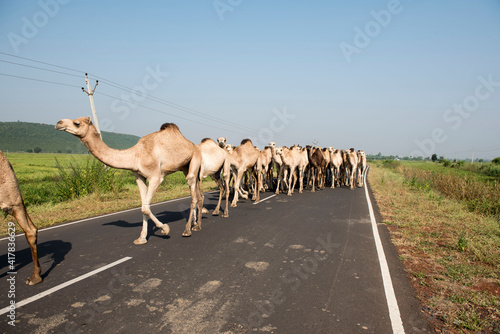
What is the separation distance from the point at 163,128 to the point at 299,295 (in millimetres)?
4988

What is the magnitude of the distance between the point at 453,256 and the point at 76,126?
7.93m

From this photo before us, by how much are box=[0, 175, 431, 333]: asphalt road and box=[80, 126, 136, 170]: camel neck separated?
1.84m

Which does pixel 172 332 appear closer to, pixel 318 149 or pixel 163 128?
pixel 163 128

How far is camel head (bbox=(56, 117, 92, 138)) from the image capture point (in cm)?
459

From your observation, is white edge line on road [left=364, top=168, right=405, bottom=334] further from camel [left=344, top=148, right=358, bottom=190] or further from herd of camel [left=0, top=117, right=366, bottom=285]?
camel [left=344, top=148, right=358, bottom=190]

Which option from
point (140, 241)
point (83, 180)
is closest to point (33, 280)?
point (140, 241)

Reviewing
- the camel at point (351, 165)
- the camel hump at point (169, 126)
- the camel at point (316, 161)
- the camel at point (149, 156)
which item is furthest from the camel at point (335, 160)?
the camel hump at point (169, 126)

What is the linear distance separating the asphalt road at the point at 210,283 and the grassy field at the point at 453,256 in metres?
0.31

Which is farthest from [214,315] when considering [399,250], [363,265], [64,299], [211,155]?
[211,155]

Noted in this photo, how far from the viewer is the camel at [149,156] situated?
514 centimetres

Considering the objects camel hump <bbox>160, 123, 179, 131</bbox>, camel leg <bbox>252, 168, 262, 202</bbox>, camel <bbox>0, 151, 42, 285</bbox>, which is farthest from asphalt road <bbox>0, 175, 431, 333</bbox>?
camel leg <bbox>252, 168, 262, 202</bbox>

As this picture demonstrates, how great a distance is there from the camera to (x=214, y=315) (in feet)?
11.0
